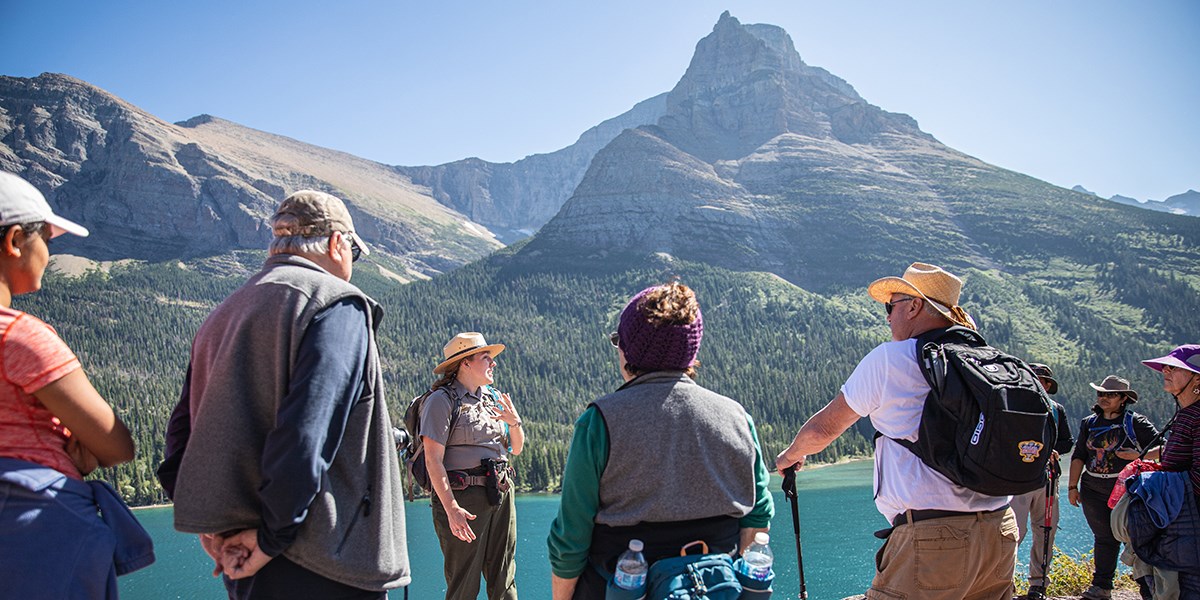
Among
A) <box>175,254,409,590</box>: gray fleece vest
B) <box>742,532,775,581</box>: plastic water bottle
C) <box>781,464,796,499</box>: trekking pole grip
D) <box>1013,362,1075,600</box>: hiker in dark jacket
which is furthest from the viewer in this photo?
<box>1013,362,1075,600</box>: hiker in dark jacket

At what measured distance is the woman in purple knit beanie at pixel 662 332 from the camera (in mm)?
2973

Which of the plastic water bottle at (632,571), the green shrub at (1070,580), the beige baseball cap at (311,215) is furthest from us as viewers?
the green shrub at (1070,580)

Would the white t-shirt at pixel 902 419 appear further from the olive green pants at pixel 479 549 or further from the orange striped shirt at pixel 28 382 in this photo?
the orange striped shirt at pixel 28 382

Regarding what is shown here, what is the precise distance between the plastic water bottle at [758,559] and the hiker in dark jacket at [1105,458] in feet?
19.1

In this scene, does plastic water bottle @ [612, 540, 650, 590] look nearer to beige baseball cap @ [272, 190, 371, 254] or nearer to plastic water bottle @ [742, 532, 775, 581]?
plastic water bottle @ [742, 532, 775, 581]

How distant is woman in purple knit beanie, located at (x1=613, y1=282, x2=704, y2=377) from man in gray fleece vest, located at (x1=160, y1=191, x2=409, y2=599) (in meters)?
1.11

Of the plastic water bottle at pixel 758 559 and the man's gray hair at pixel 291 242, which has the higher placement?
the man's gray hair at pixel 291 242

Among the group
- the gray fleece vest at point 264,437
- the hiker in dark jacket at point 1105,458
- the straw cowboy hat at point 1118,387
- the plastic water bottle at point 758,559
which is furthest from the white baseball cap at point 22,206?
the straw cowboy hat at point 1118,387

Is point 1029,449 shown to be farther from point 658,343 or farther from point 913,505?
point 658,343

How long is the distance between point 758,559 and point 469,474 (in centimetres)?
320

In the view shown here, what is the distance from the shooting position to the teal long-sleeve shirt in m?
2.86

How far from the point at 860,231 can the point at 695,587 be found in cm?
20050

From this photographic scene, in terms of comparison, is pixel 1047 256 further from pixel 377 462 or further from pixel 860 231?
pixel 377 462

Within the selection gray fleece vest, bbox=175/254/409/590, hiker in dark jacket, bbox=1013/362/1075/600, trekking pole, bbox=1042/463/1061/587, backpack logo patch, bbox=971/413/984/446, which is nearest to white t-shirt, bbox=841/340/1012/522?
backpack logo patch, bbox=971/413/984/446
